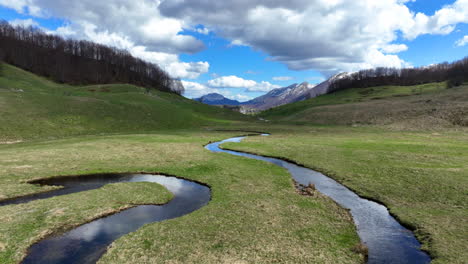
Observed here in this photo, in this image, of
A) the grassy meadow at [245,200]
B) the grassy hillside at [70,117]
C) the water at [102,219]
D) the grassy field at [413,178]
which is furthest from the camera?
the grassy hillside at [70,117]

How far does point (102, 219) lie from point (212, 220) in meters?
8.44

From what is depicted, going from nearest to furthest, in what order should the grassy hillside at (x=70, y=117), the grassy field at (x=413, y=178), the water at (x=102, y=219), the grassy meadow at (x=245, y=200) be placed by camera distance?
the water at (x=102, y=219) < the grassy meadow at (x=245, y=200) < the grassy field at (x=413, y=178) < the grassy hillside at (x=70, y=117)

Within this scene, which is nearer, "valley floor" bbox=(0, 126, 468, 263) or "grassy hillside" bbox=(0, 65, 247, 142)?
"valley floor" bbox=(0, 126, 468, 263)

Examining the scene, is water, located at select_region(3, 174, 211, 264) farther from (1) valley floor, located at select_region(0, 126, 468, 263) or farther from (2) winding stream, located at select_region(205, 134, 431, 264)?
(2) winding stream, located at select_region(205, 134, 431, 264)

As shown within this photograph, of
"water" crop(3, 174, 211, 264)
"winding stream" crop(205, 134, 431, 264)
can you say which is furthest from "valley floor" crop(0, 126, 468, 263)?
"water" crop(3, 174, 211, 264)

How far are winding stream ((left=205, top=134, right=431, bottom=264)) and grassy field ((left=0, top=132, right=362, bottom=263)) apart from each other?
1.08 metres

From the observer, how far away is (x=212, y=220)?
59.9ft

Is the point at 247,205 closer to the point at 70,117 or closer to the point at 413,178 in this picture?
the point at 413,178

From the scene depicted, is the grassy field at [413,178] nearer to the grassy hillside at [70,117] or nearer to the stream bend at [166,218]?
the stream bend at [166,218]

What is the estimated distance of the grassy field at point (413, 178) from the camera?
16469 mm

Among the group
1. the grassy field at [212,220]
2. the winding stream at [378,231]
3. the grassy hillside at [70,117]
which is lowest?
the winding stream at [378,231]

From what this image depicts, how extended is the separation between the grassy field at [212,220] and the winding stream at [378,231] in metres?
1.08

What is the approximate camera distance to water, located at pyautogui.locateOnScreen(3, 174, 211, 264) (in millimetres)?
14297

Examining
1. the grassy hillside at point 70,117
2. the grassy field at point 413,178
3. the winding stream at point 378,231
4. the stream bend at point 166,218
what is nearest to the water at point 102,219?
the stream bend at point 166,218
